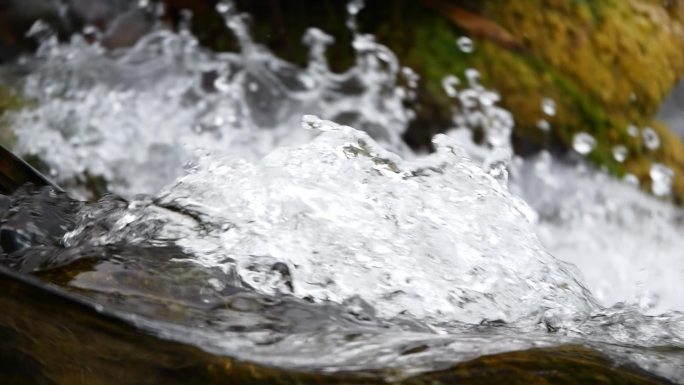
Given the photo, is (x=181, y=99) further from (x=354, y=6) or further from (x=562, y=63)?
(x=562, y=63)

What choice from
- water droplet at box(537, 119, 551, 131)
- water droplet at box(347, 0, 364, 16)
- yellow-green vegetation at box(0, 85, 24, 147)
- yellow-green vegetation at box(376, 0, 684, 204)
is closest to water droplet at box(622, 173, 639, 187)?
yellow-green vegetation at box(376, 0, 684, 204)

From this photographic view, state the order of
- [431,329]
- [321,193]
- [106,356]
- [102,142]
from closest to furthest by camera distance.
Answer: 1. [106,356]
2. [431,329]
3. [321,193]
4. [102,142]

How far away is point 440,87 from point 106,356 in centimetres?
280

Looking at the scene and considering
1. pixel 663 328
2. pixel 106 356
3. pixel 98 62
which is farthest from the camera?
pixel 98 62

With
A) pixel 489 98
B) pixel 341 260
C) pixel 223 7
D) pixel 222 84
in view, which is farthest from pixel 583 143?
pixel 341 260

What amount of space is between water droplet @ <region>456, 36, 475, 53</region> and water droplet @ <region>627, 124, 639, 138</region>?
0.78 metres

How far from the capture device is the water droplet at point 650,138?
399 centimetres

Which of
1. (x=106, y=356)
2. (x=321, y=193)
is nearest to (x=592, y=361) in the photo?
(x=106, y=356)

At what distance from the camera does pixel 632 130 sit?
3977 mm

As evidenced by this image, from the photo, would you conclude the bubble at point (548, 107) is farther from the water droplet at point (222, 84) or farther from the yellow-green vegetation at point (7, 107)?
the yellow-green vegetation at point (7, 107)

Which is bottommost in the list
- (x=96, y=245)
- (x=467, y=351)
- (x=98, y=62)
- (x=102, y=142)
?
(x=102, y=142)

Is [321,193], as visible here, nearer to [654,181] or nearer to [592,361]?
[592,361]

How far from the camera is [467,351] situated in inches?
51.7

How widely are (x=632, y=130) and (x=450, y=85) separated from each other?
0.85 meters
